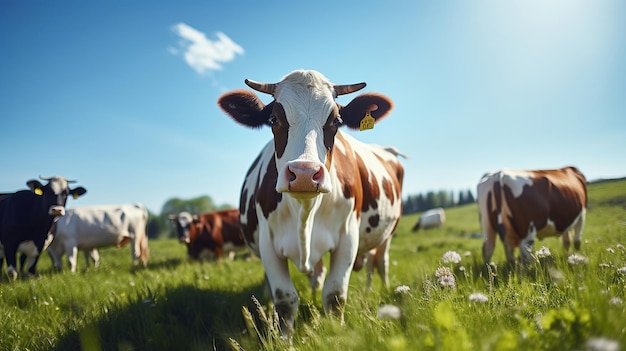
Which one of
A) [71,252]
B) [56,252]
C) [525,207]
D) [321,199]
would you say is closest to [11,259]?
[71,252]

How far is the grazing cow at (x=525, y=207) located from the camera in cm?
576

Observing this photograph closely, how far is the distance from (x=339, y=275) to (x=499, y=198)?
4.41 m

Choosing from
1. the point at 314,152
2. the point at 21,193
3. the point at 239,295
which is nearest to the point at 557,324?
the point at 314,152

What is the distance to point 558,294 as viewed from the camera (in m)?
2.01

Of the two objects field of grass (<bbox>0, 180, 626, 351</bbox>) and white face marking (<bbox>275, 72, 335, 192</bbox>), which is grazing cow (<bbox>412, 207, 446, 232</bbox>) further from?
white face marking (<bbox>275, 72, 335, 192</bbox>)

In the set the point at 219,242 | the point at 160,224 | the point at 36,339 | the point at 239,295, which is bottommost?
the point at 160,224

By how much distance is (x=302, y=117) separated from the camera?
9.02ft

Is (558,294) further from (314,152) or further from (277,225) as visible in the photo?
(277,225)

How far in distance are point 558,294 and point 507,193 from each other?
443cm

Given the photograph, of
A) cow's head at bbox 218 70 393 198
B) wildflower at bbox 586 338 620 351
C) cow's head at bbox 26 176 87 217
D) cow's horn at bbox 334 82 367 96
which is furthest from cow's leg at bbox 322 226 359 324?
cow's head at bbox 26 176 87 217

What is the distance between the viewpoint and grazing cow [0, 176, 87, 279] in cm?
679

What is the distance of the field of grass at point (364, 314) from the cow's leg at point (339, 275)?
15 centimetres

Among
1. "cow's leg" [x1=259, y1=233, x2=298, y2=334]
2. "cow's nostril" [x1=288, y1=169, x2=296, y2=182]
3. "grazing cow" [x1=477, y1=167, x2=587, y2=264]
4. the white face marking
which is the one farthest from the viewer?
"grazing cow" [x1=477, y1=167, x2=587, y2=264]

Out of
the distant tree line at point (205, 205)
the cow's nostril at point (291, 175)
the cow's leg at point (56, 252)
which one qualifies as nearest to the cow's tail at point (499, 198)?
the cow's nostril at point (291, 175)
